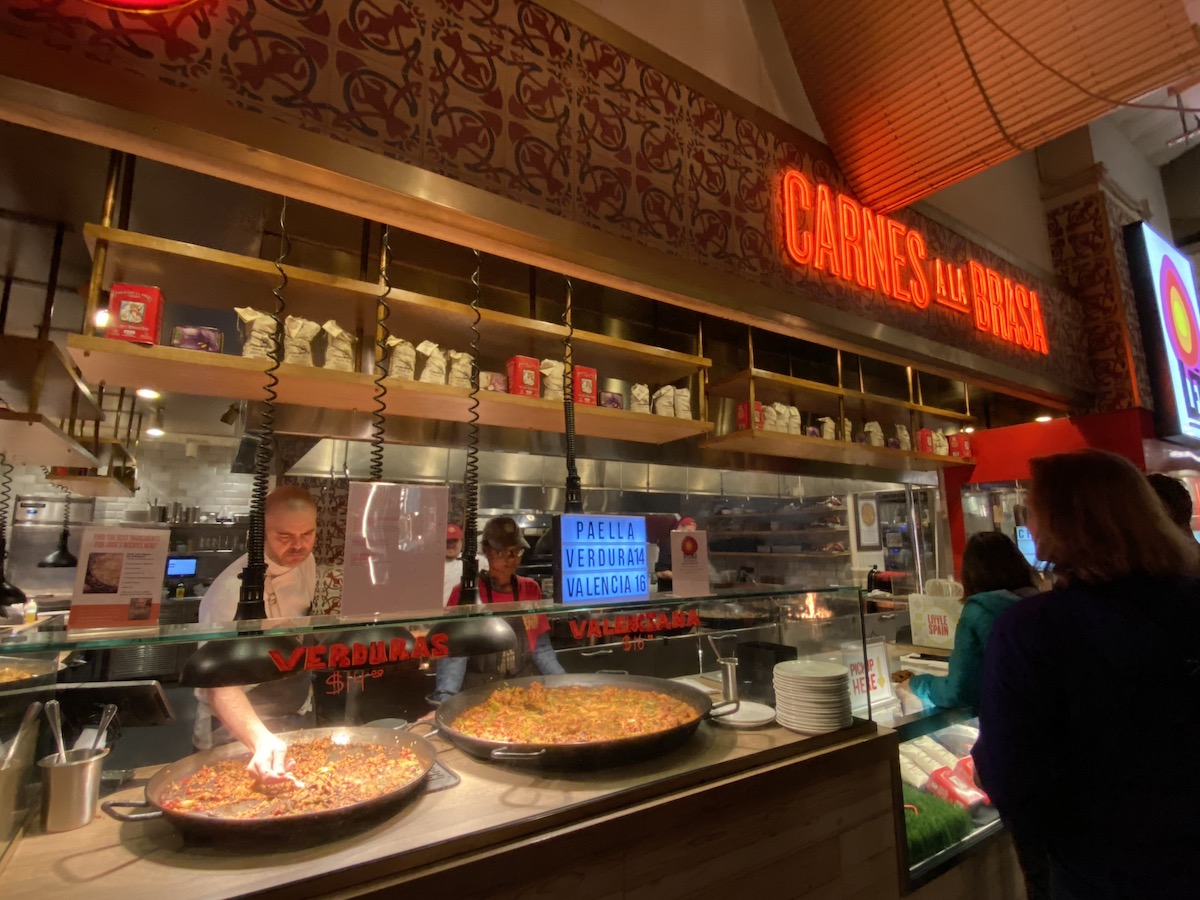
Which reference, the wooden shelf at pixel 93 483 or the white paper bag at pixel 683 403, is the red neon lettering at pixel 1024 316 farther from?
the wooden shelf at pixel 93 483

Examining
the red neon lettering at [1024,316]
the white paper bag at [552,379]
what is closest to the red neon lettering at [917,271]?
the red neon lettering at [1024,316]

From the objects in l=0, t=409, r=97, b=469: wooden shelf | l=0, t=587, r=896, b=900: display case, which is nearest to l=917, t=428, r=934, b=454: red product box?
l=0, t=587, r=896, b=900: display case

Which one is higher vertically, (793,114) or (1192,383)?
(793,114)

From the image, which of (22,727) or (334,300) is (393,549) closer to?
(22,727)

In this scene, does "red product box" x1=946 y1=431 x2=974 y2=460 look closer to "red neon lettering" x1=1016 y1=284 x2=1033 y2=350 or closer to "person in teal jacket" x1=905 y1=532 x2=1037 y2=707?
"red neon lettering" x1=1016 y1=284 x2=1033 y2=350

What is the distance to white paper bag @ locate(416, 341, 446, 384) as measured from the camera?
261 centimetres

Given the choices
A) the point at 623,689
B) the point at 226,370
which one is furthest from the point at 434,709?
the point at 226,370

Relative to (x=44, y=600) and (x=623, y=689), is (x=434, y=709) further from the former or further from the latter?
(x=44, y=600)

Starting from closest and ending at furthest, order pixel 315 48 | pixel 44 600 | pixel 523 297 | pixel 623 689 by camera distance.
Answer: pixel 315 48, pixel 623 689, pixel 523 297, pixel 44 600

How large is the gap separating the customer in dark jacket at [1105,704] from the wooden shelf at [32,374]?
4.48m

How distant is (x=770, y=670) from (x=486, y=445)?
1.97 metres

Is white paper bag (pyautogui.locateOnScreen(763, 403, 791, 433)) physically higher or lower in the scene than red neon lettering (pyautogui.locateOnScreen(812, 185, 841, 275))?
lower

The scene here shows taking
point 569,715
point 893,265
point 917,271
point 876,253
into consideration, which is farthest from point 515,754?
point 917,271

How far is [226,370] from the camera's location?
219cm
